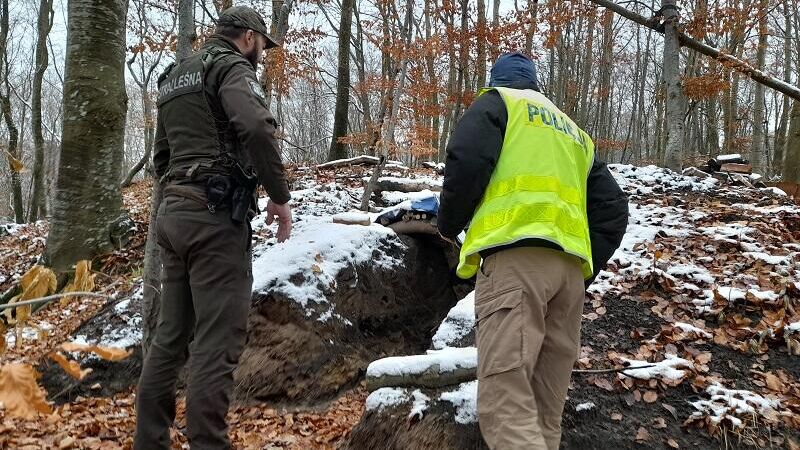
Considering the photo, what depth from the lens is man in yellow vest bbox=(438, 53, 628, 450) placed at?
2.12 m

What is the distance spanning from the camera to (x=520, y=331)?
83.1 inches

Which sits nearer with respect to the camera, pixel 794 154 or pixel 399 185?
pixel 399 185

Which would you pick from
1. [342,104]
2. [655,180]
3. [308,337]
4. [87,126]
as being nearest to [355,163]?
[342,104]

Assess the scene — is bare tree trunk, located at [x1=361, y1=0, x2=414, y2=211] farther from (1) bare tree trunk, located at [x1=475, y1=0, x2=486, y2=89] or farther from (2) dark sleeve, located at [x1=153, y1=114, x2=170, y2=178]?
(1) bare tree trunk, located at [x1=475, y1=0, x2=486, y2=89]

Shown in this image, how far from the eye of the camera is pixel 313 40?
11422 mm

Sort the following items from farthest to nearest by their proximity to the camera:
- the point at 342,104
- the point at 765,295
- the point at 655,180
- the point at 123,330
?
the point at 342,104 → the point at 655,180 → the point at 123,330 → the point at 765,295

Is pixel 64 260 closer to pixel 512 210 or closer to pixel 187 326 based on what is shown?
pixel 187 326

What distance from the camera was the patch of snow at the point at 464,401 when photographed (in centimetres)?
294

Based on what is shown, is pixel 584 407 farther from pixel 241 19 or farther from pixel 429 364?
pixel 241 19

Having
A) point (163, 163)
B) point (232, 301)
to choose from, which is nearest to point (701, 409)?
point (232, 301)

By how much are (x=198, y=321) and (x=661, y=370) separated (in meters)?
3.01

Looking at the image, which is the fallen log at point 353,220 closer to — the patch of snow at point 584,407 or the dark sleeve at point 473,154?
the patch of snow at point 584,407

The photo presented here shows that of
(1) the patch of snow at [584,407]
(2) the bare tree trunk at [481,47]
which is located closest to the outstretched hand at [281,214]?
(1) the patch of snow at [584,407]

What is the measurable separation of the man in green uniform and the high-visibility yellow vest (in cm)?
115
